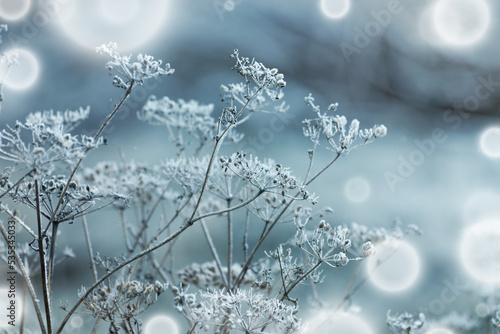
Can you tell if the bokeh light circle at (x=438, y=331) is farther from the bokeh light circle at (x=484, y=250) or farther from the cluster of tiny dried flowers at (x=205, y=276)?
the cluster of tiny dried flowers at (x=205, y=276)

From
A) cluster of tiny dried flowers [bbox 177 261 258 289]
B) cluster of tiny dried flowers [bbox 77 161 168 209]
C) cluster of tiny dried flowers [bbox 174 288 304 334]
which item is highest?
cluster of tiny dried flowers [bbox 77 161 168 209]

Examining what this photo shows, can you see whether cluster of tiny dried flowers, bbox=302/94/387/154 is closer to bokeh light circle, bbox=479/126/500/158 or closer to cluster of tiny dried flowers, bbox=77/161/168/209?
cluster of tiny dried flowers, bbox=77/161/168/209

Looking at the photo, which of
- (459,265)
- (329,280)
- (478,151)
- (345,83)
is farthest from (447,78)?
(329,280)

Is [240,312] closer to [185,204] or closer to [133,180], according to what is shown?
[185,204]

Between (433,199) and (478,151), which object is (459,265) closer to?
(433,199)

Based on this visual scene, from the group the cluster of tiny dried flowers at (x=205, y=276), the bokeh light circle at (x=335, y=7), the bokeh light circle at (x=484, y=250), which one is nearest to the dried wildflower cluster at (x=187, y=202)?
the cluster of tiny dried flowers at (x=205, y=276)

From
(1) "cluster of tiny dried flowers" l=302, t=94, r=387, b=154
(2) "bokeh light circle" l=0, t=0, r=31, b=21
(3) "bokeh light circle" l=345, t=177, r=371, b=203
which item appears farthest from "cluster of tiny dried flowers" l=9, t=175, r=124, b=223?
(3) "bokeh light circle" l=345, t=177, r=371, b=203
